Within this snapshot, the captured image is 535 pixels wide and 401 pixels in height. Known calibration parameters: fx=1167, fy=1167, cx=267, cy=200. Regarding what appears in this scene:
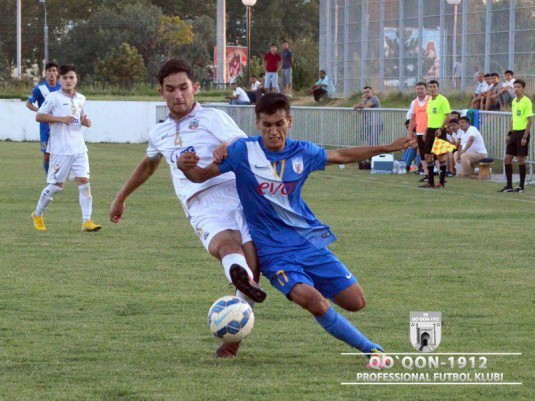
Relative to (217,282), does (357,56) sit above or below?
above

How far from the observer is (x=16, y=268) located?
10969mm

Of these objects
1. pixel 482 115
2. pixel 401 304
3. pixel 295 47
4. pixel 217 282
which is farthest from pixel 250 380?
pixel 295 47

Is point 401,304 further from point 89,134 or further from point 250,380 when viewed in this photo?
point 89,134

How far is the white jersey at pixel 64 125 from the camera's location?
1444 cm

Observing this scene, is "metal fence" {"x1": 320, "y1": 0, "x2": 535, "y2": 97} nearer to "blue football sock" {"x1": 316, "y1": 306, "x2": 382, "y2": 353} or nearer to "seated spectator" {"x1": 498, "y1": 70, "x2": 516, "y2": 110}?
"seated spectator" {"x1": 498, "y1": 70, "x2": 516, "y2": 110}

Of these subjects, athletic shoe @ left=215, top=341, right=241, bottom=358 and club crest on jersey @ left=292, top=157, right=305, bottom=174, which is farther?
athletic shoe @ left=215, top=341, right=241, bottom=358

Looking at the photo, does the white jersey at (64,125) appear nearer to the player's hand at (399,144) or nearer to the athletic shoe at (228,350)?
the athletic shoe at (228,350)

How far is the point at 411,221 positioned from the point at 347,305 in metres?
9.01

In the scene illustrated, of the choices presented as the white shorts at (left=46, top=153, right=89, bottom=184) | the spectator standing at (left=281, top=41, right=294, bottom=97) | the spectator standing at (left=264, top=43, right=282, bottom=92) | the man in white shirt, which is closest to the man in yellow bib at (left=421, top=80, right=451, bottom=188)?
the man in white shirt

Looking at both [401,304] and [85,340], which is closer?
[85,340]

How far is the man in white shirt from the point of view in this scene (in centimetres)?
2336

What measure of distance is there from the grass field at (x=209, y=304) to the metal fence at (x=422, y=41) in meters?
14.3

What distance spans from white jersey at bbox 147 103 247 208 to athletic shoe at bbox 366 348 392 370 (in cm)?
149

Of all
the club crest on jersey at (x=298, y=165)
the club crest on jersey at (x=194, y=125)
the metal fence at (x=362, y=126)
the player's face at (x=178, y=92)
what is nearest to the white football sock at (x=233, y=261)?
the club crest on jersey at (x=298, y=165)
